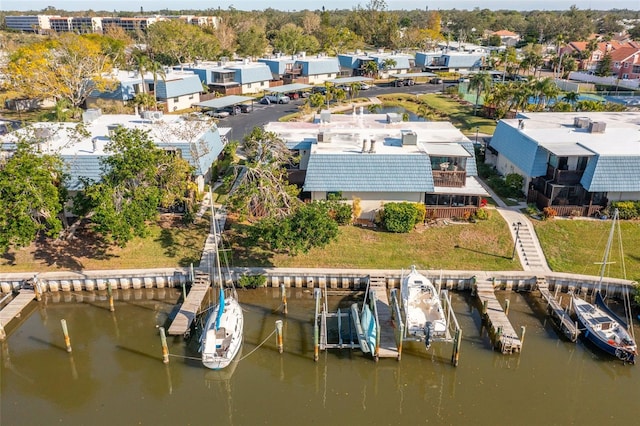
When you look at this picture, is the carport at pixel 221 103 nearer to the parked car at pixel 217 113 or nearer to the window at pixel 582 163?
the parked car at pixel 217 113

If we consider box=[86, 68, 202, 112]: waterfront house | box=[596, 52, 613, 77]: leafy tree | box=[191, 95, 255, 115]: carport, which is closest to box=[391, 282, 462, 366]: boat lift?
box=[191, 95, 255, 115]: carport

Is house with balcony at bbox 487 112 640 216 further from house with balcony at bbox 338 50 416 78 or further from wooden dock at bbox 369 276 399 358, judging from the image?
house with balcony at bbox 338 50 416 78

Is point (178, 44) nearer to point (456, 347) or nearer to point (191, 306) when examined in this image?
point (191, 306)

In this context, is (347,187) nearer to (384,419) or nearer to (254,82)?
(384,419)

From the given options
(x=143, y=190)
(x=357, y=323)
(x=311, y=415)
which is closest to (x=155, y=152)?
(x=143, y=190)

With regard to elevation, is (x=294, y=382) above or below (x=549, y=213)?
below

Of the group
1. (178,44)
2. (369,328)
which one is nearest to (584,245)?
(369,328)

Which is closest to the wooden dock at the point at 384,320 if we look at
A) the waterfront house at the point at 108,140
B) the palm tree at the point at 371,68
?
the waterfront house at the point at 108,140
